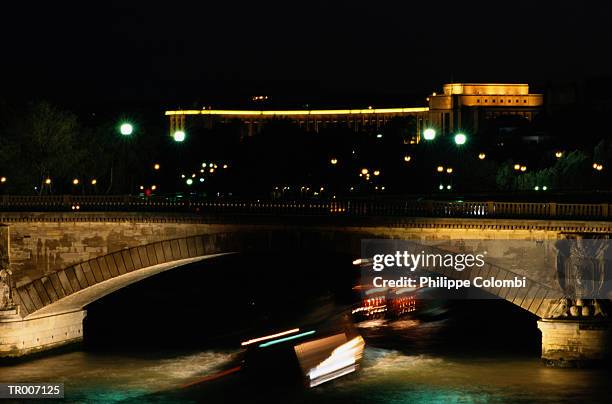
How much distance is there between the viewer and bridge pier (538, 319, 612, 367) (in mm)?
42125

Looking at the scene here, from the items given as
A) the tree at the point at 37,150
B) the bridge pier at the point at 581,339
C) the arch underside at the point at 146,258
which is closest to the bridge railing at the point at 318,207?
the arch underside at the point at 146,258

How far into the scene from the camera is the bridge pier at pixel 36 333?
157ft

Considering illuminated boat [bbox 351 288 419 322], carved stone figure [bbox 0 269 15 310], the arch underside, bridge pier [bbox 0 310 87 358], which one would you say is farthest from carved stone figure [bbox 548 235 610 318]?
carved stone figure [bbox 0 269 15 310]

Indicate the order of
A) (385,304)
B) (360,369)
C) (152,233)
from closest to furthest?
(360,369) < (152,233) < (385,304)

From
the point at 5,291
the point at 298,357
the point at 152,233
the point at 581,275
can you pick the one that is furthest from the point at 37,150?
the point at 581,275

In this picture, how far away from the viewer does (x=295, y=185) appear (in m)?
120

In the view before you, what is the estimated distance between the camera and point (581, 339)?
140 feet

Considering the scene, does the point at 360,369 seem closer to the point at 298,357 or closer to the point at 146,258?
the point at 298,357

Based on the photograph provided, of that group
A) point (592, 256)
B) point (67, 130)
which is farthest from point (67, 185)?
point (592, 256)

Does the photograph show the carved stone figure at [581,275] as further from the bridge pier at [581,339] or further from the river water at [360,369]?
the river water at [360,369]

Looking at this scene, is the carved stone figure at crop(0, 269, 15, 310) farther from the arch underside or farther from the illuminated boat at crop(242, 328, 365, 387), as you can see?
the illuminated boat at crop(242, 328, 365, 387)

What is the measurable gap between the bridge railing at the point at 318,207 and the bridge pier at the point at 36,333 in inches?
162

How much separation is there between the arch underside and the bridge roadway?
0.11 feet

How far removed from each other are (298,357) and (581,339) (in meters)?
8.94
